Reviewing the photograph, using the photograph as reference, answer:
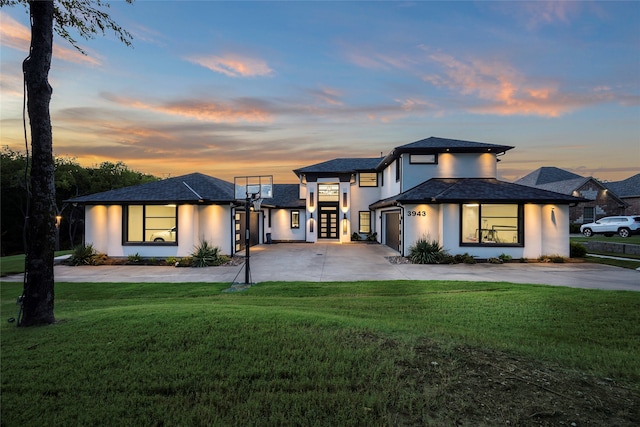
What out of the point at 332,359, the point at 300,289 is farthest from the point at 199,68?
the point at 332,359

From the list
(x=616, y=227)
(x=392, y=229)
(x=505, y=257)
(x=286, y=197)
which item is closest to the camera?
(x=505, y=257)

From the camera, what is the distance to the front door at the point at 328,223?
83.4 ft

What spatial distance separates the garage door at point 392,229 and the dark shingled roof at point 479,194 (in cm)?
259

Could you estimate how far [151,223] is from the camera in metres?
16.2

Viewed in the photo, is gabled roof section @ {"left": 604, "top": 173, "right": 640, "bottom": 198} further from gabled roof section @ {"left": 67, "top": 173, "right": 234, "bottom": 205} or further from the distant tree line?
the distant tree line

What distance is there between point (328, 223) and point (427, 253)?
38.9 ft

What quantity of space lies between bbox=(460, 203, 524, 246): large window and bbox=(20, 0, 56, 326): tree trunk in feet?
49.7

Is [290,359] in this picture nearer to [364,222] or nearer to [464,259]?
[464,259]

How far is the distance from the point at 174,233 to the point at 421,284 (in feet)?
40.8

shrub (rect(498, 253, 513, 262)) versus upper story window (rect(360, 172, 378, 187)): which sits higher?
upper story window (rect(360, 172, 378, 187))

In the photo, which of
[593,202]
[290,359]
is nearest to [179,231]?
[290,359]

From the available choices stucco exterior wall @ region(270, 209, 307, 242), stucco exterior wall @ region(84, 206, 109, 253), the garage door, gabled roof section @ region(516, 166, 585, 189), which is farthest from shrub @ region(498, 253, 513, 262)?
gabled roof section @ region(516, 166, 585, 189)

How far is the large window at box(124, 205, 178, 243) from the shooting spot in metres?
16.1

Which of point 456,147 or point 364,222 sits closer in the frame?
point 456,147
